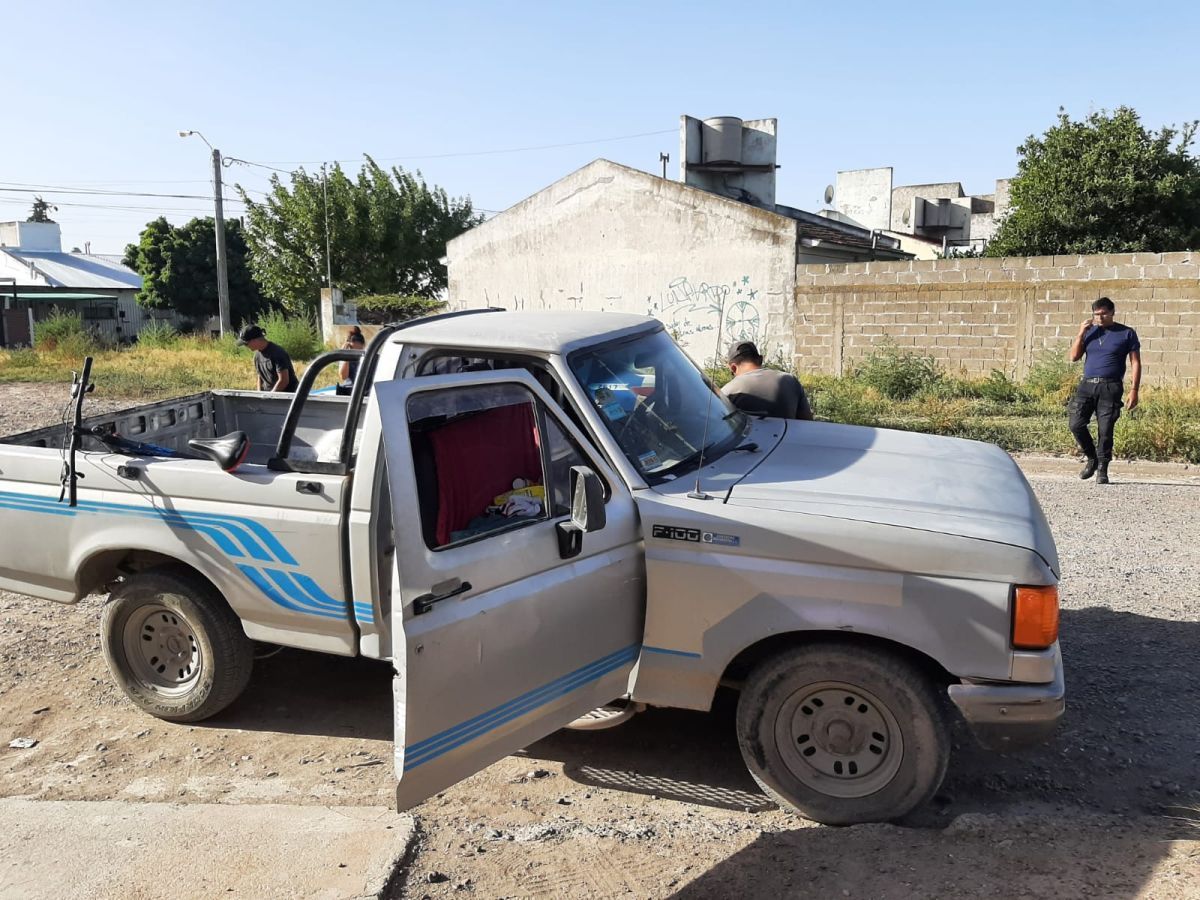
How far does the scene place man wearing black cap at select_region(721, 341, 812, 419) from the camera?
19.6 ft

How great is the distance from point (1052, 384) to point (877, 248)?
9649mm

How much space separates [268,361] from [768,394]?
6.12m

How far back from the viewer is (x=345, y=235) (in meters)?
39.7

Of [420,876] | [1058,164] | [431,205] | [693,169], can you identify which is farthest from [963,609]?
[431,205]

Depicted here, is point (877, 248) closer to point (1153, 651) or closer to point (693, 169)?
point (693, 169)

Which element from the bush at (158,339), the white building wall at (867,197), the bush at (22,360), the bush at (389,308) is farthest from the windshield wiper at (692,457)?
the white building wall at (867,197)

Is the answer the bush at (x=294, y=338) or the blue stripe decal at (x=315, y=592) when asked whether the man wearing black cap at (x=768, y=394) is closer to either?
the blue stripe decal at (x=315, y=592)

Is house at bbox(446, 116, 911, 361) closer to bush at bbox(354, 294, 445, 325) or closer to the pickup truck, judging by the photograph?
bush at bbox(354, 294, 445, 325)

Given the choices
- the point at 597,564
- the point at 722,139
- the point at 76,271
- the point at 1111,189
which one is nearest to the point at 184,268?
the point at 76,271

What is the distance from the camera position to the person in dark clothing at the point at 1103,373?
9.76m

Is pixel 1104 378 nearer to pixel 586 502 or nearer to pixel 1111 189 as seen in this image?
pixel 586 502

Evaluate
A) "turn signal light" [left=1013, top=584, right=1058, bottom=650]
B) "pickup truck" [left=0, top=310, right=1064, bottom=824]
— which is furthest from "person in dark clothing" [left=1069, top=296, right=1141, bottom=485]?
"turn signal light" [left=1013, top=584, right=1058, bottom=650]

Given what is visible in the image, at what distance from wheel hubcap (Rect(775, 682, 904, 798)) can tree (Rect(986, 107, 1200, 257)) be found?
25.2 meters

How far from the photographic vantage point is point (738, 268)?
21984mm
